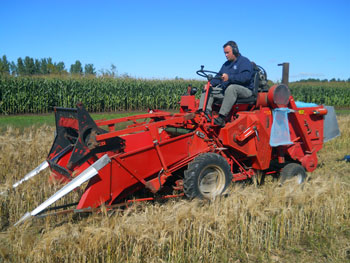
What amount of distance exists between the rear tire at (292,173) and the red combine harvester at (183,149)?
19 millimetres

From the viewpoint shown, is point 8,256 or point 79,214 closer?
point 8,256

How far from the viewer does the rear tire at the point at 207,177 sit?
15.3ft

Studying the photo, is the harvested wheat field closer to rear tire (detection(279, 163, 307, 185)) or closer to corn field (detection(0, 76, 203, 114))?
rear tire (detection(279, 163, 307, 185))

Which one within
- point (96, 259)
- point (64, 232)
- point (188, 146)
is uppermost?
point (188, 146)

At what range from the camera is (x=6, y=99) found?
18859 millimetres

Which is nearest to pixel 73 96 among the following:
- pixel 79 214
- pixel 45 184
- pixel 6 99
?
pixel 6 99

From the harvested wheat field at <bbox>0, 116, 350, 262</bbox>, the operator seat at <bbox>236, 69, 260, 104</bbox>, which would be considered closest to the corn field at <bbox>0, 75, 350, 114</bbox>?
the harvested wheat field at <bbox>0, 116, 350, 262</bbox>

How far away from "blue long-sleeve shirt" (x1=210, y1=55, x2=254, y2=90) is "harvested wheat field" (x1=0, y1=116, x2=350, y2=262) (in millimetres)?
2012

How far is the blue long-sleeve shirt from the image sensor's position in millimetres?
5547

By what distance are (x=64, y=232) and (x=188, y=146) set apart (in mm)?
2434

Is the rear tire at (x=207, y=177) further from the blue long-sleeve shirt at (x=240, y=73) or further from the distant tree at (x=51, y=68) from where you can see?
the distant tree at (x=51, y=68)

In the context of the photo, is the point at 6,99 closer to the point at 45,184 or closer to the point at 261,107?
the point at 45,184

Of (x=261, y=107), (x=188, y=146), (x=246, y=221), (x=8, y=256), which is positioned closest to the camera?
(x=8, y=256)

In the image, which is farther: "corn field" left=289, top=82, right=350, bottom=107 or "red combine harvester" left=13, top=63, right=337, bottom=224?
"corn field" left=289, top=82, right=350, bottom=107
